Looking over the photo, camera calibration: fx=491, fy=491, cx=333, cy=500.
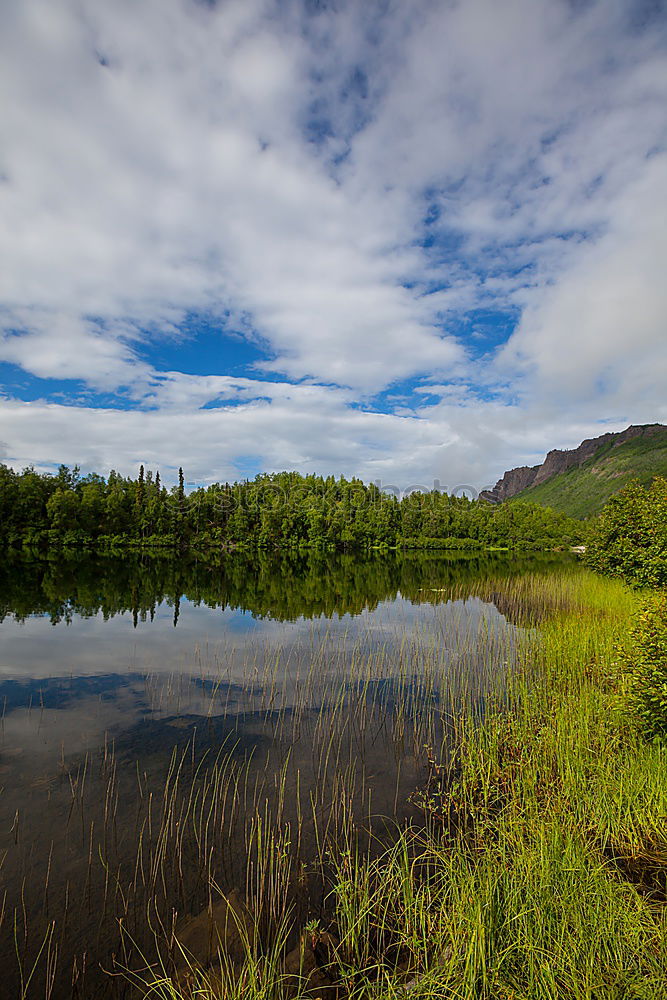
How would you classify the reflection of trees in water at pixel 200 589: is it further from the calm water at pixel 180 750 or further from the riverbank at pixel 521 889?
the riverbank at pixel 521 889

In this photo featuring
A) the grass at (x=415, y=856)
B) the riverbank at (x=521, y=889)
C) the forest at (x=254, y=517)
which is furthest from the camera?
the forest at (x=254, y=517)

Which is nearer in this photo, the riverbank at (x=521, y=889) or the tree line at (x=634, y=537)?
the riverbank at (x=521, y=889)

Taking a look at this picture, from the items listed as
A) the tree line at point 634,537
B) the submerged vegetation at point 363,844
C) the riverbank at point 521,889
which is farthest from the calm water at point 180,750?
the tree line at point 634,537

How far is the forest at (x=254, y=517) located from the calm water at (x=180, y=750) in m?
75.9

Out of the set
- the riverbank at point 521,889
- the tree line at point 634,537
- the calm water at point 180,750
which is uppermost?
the tree line at point 634,537

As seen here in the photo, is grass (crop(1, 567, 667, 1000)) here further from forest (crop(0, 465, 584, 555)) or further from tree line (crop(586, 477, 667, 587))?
forest (crop(0, 465, 584, 555))

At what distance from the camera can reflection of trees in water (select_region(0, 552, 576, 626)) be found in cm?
3120

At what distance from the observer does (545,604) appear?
27.7 meters

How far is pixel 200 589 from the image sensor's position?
42219 mm

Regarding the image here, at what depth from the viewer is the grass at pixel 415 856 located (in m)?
4.57

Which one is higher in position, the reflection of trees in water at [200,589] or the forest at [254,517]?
the forest at [254,517]

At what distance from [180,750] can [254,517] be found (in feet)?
396

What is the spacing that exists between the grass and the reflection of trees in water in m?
18.0

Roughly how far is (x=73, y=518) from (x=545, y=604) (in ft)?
315
